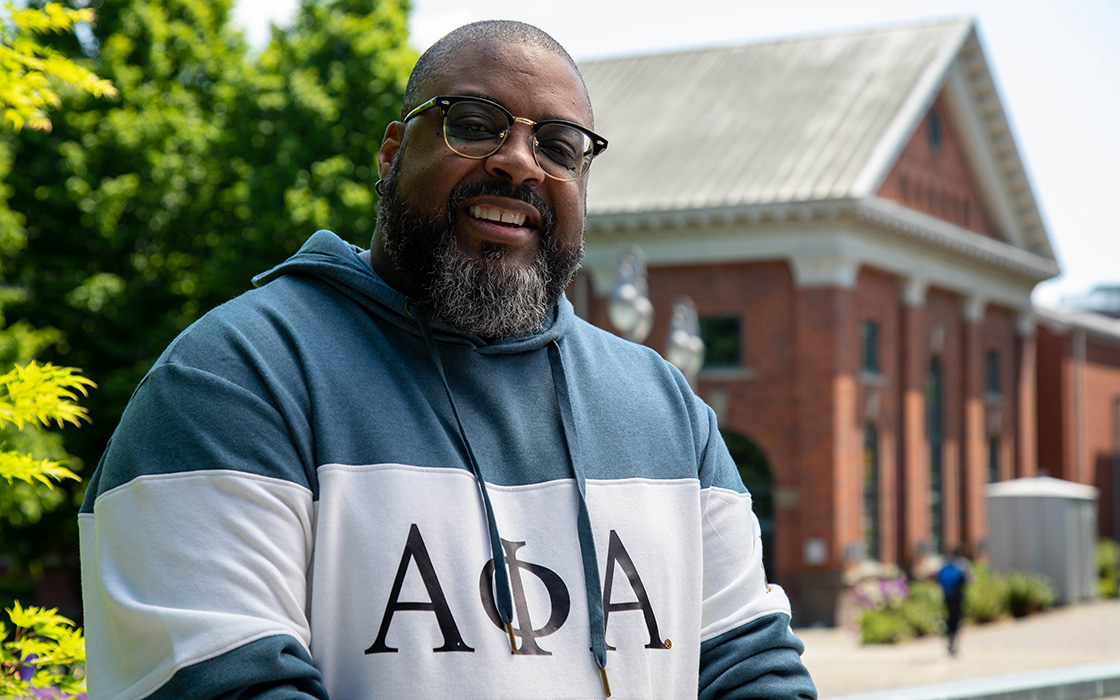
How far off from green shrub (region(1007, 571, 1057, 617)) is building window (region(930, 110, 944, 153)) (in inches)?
390

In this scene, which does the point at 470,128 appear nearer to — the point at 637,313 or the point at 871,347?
Answer: the point at 637,313

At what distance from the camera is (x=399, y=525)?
2.06 metres

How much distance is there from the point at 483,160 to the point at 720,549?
32.4 inches

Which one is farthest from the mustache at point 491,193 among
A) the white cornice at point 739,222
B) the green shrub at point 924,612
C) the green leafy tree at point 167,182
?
the white cornice at point 739,222

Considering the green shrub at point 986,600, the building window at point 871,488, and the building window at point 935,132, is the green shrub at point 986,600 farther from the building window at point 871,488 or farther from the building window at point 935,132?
the building window at point 935,132

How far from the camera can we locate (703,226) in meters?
27.1

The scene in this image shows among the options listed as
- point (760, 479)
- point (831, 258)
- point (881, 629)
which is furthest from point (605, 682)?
point (760, 479)

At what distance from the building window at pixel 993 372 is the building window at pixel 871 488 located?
25.8ft

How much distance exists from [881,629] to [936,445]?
1005 cm

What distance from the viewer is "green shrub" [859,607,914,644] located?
22.5m

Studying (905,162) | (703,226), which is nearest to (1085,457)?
(905,162)

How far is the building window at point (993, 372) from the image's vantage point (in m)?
34.8

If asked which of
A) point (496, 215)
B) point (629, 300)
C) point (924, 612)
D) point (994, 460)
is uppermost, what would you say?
point (629, 300)

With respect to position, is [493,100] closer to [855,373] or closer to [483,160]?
[483,160]
